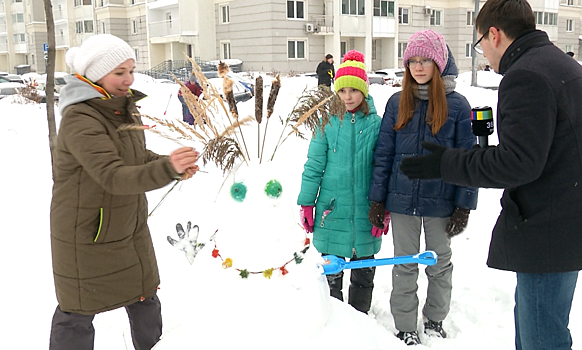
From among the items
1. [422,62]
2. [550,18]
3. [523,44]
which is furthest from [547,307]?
[550,18]

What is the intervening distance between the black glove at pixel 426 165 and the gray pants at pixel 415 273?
44.4 inches

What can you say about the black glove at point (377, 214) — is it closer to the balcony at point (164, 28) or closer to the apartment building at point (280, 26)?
the apartment building at point (280, 26)

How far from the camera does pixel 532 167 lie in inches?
79.3

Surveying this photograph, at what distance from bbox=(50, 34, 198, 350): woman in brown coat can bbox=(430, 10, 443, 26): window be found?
115 feet

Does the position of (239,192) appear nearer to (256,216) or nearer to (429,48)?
(256,216)

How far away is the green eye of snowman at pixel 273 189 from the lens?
205 cm

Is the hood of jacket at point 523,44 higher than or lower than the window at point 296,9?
lower

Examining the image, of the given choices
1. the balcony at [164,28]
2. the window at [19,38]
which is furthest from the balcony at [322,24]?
the window at [19,38]

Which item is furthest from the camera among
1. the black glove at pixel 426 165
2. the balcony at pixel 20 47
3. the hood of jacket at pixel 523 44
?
the balcony at pixel 20 47

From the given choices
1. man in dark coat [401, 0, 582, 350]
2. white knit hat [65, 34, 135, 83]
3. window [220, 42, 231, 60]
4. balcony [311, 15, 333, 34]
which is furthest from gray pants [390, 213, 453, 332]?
window [220, 42, 231, 60]

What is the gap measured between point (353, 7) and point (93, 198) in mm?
29055

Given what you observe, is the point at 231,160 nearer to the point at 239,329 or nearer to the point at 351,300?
the point at 239,329

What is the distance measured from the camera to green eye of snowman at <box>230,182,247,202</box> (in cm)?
205

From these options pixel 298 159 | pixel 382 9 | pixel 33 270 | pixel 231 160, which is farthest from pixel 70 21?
pixel 231 160
